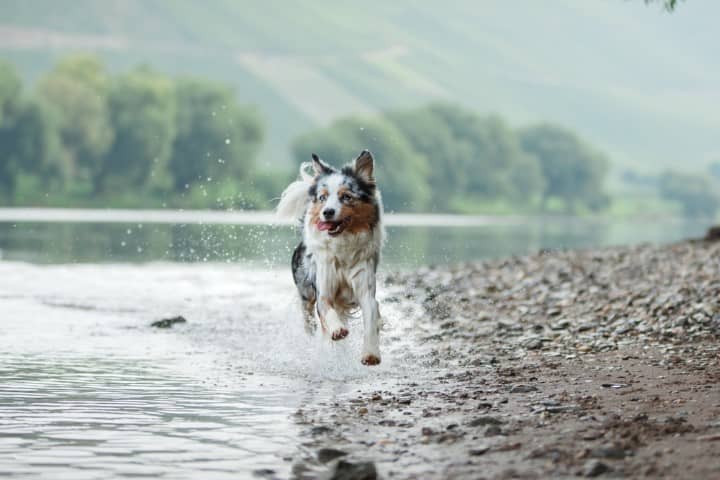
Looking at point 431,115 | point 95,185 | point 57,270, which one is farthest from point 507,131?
point 57,270

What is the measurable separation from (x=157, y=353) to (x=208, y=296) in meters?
8.99

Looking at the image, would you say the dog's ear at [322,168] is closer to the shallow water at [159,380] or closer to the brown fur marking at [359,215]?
the brown fur marking at [359,215]

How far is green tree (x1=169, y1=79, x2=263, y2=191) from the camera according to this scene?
363 ft

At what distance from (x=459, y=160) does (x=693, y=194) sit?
65.9 metres

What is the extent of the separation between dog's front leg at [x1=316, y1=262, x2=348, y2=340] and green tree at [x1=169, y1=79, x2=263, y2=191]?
3825 inches

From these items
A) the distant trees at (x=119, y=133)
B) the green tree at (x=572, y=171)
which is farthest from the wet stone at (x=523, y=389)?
the green tree at (x=572, y=171)

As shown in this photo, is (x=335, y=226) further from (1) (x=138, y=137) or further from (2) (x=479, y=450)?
(1) (x=138, y=137)

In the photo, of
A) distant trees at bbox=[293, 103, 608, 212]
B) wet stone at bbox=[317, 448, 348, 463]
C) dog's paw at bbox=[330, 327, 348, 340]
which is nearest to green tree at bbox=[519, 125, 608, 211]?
distant trees at bbox=[293, 103, 608, 212]

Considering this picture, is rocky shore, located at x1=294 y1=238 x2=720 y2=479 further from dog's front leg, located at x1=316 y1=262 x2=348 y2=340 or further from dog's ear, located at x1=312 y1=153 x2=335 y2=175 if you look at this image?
dog's ear, located at x1=312 y1=153 x2=335 y2=175

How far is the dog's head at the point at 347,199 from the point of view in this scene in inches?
456

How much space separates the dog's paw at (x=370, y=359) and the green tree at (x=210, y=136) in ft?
321

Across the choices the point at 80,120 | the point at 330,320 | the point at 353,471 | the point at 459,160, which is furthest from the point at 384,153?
the point at 353,471

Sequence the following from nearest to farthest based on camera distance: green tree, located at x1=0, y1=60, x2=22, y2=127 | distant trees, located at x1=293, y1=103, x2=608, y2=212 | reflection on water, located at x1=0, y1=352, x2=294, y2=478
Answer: reflection on water, located at x1=0, y1=352, x2=294, y2=478 < green tree, located at x1=0, y1=60, x2=22, y2=127 < distant trees, located at x1=293, y1=103, x2=608, y2=212

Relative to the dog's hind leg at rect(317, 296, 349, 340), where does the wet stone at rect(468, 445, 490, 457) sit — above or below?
below
